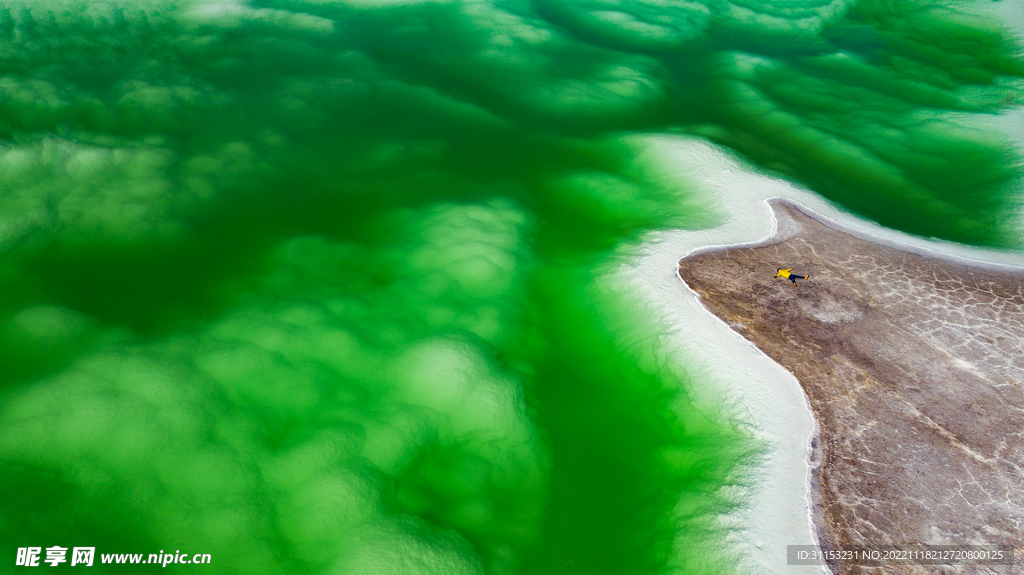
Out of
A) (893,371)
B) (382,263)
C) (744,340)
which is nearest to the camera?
(893,371)

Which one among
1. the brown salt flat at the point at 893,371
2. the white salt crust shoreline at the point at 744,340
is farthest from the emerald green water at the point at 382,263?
the brown salt flat at the point at 893,371

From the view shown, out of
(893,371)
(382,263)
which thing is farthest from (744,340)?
(382,263)

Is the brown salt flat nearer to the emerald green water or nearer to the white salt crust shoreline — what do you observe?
the white salt crust shoreline

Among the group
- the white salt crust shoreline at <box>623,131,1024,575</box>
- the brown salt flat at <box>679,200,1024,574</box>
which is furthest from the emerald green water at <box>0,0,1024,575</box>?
the brown salt flat at <box>679,200,1024,574</box>

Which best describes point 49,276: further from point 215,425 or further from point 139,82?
point 139,82

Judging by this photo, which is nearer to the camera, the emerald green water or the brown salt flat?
the emerald green water

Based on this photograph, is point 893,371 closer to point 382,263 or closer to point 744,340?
point 744,340
